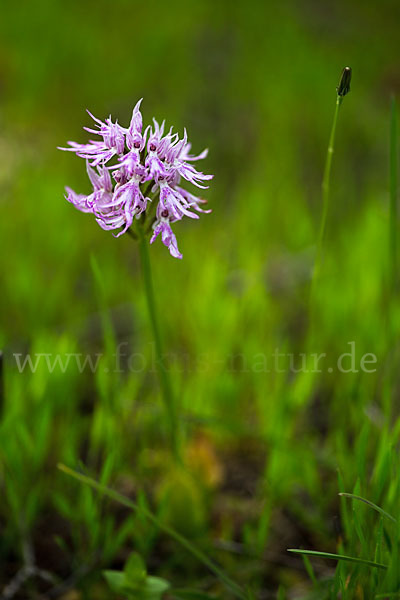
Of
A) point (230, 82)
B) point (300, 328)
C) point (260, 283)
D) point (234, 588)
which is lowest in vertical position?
point (234, 588)

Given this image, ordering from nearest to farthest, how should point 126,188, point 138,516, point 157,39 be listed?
point 126,188
point 138,516
point 157,39

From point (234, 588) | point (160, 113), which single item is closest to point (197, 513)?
point (234, 588)

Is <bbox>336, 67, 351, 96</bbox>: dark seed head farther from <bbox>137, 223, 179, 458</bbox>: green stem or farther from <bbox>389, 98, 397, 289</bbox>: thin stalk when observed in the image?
<bbox>137, 223, 179, 458</bbox>: green stem

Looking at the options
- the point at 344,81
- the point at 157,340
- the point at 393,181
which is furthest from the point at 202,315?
the point at 344,81

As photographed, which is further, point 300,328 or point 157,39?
point 157,39

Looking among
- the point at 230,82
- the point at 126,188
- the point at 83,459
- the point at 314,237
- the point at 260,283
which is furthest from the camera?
the point at 230,82

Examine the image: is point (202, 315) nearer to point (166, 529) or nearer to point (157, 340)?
point (157, 340)

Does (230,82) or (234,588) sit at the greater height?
(230,82)

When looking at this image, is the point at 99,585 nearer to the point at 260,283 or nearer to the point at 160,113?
the point at 260,283
